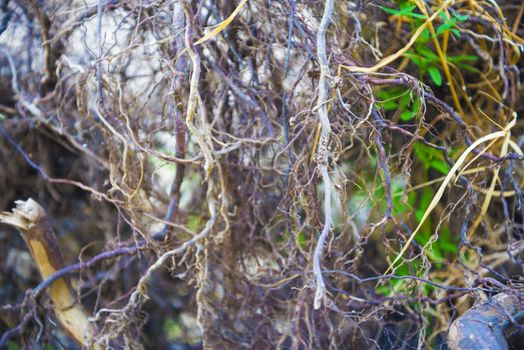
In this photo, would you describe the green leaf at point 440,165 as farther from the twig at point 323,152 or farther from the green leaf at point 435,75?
the twig at point 323,152

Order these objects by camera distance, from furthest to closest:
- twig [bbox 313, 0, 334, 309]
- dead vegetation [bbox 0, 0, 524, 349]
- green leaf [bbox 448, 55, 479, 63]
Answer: green leaf [bbox 448, 55, 479, 63] < dead vegetation [bbox 0, 0, 524, 349] < twig [bbox 313, 0, 334, 309]

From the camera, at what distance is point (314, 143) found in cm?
123

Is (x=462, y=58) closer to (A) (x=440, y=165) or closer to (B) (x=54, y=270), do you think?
(A) (x=440, y=165)

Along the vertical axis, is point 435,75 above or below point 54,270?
above

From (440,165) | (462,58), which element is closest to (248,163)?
(440,165)

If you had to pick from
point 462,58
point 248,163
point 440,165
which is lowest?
point 440,165

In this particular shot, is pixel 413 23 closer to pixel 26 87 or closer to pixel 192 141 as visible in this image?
pixel 192 141

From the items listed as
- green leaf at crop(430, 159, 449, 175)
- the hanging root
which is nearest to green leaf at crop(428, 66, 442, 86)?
green leaf at crop(430, 159, 449, 175)

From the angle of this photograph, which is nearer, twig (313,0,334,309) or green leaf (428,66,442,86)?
twig (313,0,334,309)

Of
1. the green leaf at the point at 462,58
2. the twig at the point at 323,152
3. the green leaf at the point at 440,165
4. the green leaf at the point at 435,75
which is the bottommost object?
the green leaf at the point at 440,165

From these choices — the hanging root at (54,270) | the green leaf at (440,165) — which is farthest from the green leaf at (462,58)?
the hanging root at (54,270)

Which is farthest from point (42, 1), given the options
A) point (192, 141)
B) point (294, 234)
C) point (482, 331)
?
point (482, 331)

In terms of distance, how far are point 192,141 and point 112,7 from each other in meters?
0.39

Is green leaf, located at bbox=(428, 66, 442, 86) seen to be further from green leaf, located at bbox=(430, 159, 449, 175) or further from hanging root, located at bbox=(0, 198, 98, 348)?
hanging root, located at bbox=(0, 198, 98, 348)
